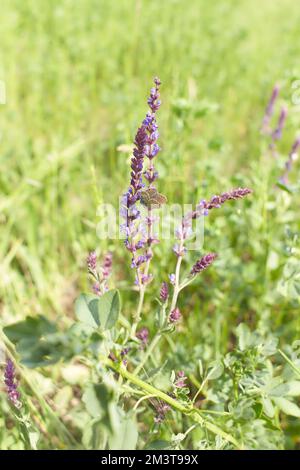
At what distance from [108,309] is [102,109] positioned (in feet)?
7.81

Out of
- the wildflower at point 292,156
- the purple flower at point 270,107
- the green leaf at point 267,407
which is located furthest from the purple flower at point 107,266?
the purple flower at point 270,107

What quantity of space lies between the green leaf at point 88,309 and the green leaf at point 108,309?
3cm

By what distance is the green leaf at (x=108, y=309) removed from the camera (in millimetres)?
829

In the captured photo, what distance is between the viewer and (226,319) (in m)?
1.86

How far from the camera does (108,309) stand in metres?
0.84

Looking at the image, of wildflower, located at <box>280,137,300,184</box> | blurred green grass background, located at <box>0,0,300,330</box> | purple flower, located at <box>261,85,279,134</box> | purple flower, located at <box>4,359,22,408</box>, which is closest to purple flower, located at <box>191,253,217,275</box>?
purple flower, located at <box>4,359,22,408</box>

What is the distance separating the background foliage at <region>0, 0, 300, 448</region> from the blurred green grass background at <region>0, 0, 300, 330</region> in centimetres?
1

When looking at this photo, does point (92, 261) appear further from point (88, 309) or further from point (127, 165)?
point (127, 165)

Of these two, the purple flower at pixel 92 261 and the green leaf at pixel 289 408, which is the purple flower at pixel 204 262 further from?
the green leaf at pixel 289 408

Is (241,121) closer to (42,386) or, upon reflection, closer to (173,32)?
(173,32)

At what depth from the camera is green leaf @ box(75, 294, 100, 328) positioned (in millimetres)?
861

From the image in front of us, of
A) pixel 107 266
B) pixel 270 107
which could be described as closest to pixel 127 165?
pixel 270 107
